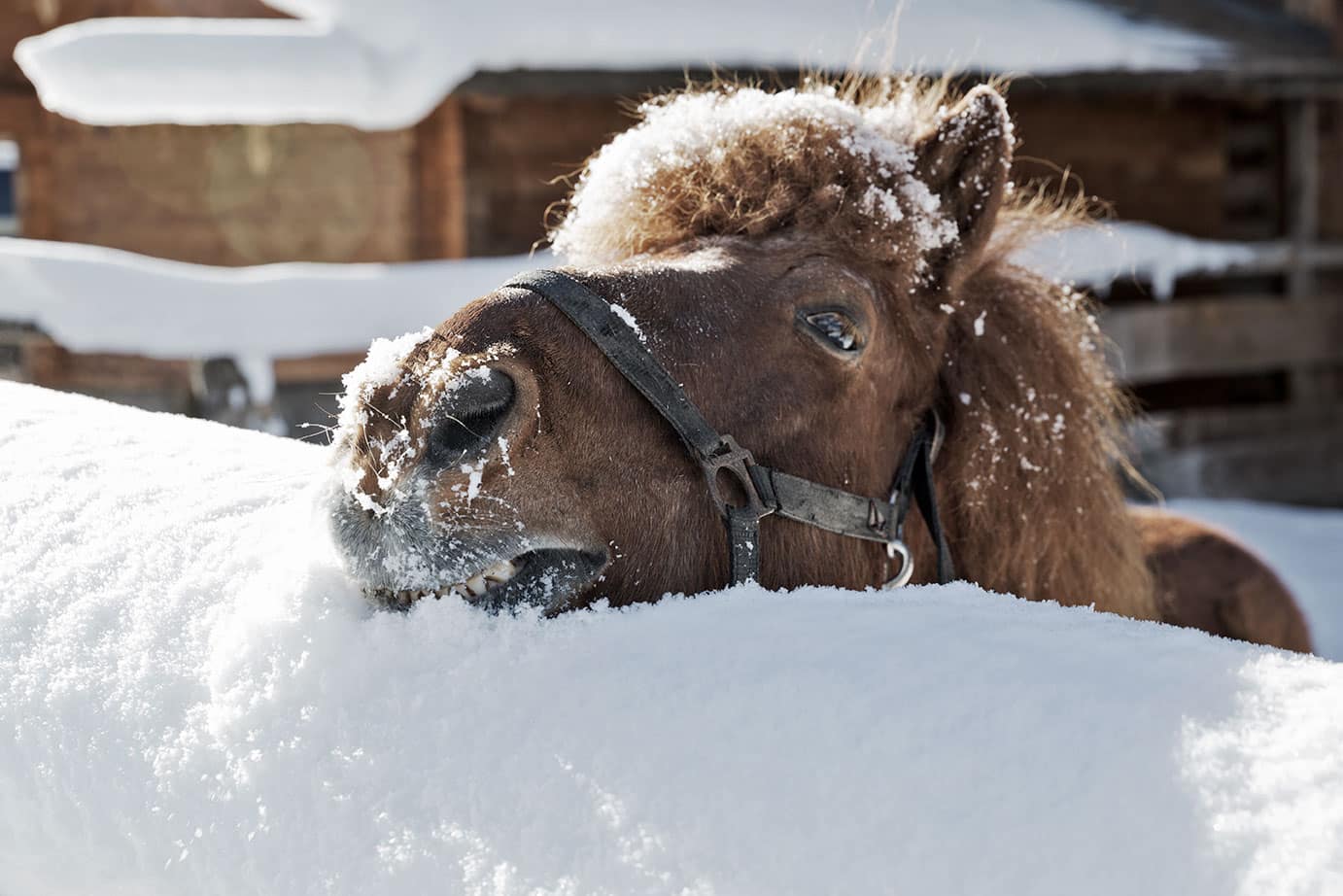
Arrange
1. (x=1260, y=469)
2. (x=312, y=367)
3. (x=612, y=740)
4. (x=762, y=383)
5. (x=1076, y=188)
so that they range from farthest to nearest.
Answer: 1. (x=1076, y=188)
2. (x=312, y=367)
3. (x=1260, y=469)
4. (x=762, y=383)
5. (x=612, y=740)

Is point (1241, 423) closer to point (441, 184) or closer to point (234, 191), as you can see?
point (441, 184)

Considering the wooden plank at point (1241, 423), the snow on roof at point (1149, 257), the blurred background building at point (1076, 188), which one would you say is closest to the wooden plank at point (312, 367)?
the blurred background building at point (1076, 188)

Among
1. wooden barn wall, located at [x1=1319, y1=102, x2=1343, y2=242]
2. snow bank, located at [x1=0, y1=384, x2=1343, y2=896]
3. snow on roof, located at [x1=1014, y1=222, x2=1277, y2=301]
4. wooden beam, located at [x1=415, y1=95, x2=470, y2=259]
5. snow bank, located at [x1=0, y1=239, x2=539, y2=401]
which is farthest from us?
wooden barn wall, located at [x1=1319, y1=102, x2=1343, y2=242]

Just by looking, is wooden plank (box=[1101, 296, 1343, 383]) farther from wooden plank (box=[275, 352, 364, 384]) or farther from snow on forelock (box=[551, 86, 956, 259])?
snow on forelock (box=[551, 86, 956, 259])

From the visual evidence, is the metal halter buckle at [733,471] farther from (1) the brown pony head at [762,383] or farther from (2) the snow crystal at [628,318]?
(2) the snow crystal at [628,318]

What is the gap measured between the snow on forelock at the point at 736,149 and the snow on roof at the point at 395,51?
3.71 metres

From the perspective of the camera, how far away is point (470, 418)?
127 cm

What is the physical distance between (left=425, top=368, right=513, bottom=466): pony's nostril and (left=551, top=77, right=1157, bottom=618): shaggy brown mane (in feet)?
2.05

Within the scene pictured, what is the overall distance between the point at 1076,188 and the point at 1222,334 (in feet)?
4.87

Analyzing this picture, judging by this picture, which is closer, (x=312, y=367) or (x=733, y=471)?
(x=733, y=471)

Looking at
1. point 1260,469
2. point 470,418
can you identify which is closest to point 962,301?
point 470,418

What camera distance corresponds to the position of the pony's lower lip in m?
1.24

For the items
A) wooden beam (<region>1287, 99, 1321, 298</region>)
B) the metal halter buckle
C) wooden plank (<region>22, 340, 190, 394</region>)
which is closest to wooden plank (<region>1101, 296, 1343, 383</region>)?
wooden beam (<region>1287, 99, 1321, 298</region>)

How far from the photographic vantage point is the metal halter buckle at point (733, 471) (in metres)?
1.50
